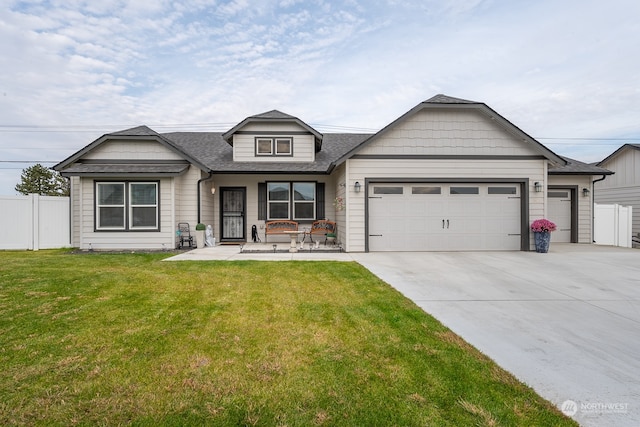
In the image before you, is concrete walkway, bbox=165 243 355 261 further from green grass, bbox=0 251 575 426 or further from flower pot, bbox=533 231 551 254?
flower pot, bbox=533 231 551 254

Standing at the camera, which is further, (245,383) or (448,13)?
(448,13)

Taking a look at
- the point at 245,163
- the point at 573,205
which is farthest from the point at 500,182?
the point at 245,163

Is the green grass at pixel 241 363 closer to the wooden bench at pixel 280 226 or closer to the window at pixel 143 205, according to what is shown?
the window at pixel 143 205

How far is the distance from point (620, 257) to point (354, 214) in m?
8.09

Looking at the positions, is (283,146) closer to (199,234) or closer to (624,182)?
(199,234)

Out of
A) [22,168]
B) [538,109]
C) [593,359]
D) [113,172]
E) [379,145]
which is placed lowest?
[593,359]

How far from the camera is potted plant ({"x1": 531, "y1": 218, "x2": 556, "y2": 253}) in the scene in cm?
969

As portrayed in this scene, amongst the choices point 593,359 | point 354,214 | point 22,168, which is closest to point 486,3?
point 354,214

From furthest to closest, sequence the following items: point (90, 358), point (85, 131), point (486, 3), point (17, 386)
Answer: point (85, 131)
point (486, 3)
point (90, 358)
point (17, 386)

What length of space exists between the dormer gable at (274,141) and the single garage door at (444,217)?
13.3 feet

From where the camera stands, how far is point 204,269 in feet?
23.4

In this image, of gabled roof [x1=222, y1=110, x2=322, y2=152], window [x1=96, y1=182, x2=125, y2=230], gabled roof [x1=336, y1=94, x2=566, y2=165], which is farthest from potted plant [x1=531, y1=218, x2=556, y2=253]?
window [x1=96, y1=182, x2=125, y2=230]

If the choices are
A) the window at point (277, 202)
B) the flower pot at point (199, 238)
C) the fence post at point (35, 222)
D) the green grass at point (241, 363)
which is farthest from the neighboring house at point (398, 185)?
the green grass at point (241, 363)

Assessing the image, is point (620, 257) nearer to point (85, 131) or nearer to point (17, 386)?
point (17, 386)
